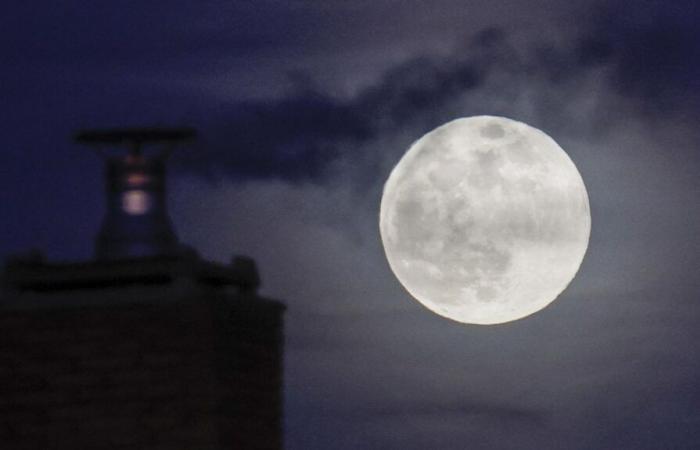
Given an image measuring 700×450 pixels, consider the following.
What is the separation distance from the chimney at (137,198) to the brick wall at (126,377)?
1.59 metres

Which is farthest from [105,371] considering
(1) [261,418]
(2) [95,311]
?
(1) [261,418]

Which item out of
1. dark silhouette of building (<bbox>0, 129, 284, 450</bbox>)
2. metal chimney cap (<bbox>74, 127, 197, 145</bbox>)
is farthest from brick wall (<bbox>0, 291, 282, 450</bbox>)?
metal chimney cap (<bbox>74, 127, 197, 145</bbox>)

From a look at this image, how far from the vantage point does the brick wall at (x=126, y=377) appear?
124ft

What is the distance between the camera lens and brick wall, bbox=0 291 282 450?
37.9m

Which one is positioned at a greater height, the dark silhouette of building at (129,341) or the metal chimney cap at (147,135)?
the metal chimney cap at (147,135)

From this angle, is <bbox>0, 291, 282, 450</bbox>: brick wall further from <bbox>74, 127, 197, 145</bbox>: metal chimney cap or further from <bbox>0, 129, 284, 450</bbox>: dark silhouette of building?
<bbox>74, 127, 197, 145</bbox>: metal chimney cap

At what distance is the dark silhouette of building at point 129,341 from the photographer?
3800 centimetres

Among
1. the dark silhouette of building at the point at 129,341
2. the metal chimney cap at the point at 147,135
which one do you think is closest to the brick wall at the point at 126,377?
the dark silhouette of building at the point at 129,341

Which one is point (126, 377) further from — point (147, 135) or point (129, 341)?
point (147, 135)

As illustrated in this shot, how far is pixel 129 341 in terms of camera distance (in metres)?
38.5

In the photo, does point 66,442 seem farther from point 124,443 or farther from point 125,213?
point 125,213

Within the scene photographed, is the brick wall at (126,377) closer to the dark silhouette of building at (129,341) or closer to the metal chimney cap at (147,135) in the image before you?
the dark silhouette of building at (129,341)

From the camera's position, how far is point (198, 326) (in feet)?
125

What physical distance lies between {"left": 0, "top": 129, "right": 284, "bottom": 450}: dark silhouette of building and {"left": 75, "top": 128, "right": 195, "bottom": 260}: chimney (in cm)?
2
